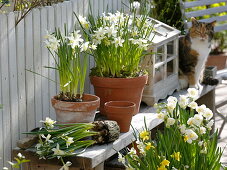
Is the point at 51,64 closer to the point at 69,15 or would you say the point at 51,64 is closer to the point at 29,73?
the point at 29,73

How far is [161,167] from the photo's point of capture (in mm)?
2965

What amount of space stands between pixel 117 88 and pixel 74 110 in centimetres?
53

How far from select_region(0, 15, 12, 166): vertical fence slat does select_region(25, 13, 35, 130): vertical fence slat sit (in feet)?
0.65

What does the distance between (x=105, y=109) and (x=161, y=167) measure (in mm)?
943

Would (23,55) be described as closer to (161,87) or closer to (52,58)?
(52,58)

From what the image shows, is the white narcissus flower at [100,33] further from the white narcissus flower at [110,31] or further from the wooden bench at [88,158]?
the wooden bench at [88,158]

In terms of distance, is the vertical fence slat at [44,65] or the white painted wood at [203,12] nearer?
the vertical fence slat at [44,65]

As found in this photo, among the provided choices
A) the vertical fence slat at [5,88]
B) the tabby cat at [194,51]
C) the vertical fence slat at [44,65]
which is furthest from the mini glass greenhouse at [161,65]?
the vertical fence slat at [5,88]

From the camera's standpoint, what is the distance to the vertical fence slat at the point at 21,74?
3.53m

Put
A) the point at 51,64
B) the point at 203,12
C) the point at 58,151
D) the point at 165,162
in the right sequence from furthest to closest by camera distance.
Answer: the point at 203,12 < the point at 51,64 < the point at 58,151 < the point at 165,162

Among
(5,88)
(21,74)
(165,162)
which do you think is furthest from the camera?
(21,74)

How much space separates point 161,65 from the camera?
471 cm

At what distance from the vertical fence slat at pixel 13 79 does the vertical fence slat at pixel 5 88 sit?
0.11 ft

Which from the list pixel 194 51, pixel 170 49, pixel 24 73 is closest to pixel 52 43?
pixel 24 73
